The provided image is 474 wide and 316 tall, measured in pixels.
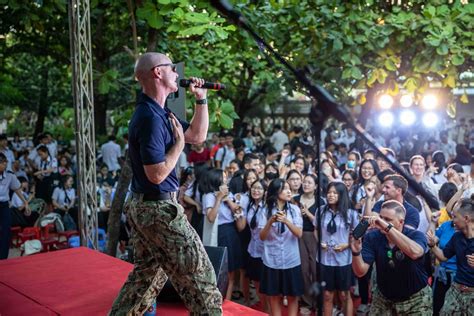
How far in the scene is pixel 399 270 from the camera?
12.8 feet

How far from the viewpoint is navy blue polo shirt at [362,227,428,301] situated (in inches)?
153

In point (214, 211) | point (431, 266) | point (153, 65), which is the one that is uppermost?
point (153, 65)

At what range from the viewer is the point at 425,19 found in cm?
753

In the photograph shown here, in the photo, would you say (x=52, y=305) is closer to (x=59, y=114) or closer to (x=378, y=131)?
(x=378, y=131)

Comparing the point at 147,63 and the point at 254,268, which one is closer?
the point at 147,63

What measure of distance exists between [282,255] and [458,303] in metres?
1.80

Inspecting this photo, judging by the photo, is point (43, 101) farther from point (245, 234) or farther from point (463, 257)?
point (463, 257)

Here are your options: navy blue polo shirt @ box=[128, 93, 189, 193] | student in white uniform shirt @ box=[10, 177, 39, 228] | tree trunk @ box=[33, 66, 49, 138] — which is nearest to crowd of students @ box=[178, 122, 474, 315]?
navy blue polo shirt @ box=[128, 93, 189, 193]

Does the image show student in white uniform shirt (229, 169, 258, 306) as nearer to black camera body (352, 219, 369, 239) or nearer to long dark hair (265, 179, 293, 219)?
long dark hair (265, 179, 293, 219)

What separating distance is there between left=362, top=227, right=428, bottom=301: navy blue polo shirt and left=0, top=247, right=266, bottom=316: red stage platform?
1.03 meters

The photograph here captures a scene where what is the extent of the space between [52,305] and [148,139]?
1.65 m

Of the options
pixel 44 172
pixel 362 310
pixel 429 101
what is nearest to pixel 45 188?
pixel 44 172

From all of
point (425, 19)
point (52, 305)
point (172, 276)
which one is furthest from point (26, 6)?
point (425, 19)

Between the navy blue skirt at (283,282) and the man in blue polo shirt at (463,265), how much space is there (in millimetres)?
1551
